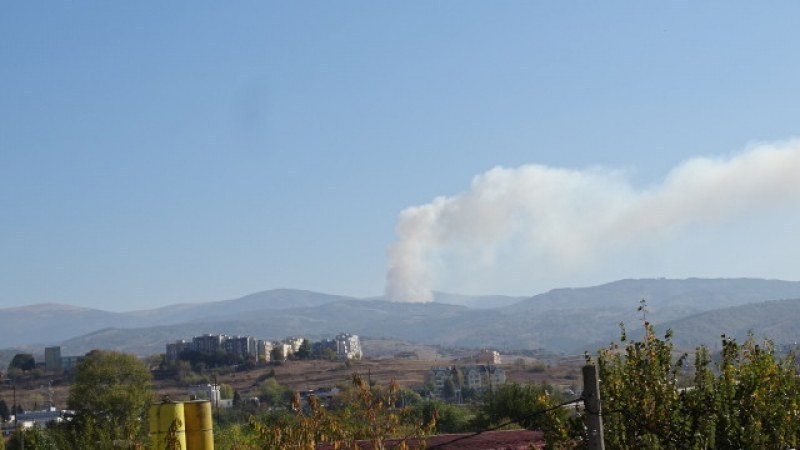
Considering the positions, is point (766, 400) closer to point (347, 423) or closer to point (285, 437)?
point (347, 423)

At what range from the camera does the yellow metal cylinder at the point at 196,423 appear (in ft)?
46.7

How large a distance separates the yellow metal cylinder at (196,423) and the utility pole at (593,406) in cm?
491

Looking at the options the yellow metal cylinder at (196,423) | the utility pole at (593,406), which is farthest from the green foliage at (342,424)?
the utility pole at (593,406)

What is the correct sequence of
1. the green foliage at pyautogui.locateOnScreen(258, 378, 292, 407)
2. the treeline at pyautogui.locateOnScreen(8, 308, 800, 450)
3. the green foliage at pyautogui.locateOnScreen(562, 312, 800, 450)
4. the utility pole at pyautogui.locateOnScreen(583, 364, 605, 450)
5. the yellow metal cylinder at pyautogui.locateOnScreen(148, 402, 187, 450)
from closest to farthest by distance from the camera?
the yellow metal cylinder at pyautogui.locateOnScreen(148, 402, 187, 450) → the utility pole at pyautogui.locateOnScreen(583, 364, 605, 450) → the treeline at pyautogui.locateOnScreen(8, 308, 800, 450) → the green foliage at pyautogui.locateOnScreen(562, 312, 800, 450) → the green foliage at pyautogui.locateOnScreen(258, 378, 292, 407)

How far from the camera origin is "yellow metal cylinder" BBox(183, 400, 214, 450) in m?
14.2

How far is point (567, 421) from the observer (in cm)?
1820

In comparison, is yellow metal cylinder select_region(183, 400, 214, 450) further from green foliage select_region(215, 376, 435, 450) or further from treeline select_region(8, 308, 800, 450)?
treeline select_region(8, 308, 800, 450)

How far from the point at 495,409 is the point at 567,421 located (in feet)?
162

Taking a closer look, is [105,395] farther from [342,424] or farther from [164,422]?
[164,422]

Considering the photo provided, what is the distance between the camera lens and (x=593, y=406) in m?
15.0

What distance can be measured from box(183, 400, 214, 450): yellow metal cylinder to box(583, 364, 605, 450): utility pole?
4.91 meters

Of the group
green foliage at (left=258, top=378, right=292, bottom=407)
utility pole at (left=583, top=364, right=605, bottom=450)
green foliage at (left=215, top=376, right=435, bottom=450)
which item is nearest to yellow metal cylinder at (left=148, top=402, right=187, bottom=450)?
green foliage at (left=215, top=376, right=435, bottom=450)

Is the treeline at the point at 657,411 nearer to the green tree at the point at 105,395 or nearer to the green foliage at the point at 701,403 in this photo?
the green foliage at the point at 701,403

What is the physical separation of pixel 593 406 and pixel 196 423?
16.9ft
